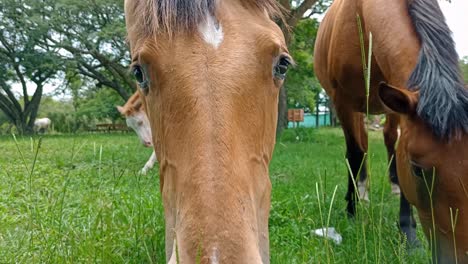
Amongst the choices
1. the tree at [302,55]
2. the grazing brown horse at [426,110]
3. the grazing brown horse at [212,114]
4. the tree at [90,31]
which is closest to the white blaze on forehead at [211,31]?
the grazing brown horse at [212,114]

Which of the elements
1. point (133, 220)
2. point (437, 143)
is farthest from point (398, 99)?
point (133, 220)

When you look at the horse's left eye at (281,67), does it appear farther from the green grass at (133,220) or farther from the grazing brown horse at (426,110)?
the grazing brown horse at (426,110)

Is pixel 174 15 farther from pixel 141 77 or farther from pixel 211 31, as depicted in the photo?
pixel 141 77

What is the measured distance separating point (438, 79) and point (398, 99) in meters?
0.23

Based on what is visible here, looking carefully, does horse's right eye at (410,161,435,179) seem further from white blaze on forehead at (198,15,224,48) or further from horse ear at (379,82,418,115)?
white blaze on forehead at (198,15,224,48)

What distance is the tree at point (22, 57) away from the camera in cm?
2059

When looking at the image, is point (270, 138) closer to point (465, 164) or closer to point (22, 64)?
point (465, 164)

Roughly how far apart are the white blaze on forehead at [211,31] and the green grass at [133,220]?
693 mm

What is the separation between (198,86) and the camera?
4.84 ft

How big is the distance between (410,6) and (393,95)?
3.31 feet

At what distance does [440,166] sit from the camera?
87.5 inches

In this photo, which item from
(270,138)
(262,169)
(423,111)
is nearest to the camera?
(262,169)

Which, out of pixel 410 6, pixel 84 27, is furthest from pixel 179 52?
pixel 84 27

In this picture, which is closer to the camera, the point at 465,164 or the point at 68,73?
the point at 465,164
